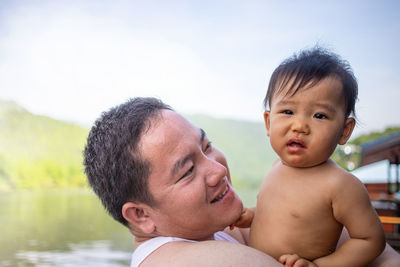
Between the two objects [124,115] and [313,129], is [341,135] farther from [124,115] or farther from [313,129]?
[124,115]

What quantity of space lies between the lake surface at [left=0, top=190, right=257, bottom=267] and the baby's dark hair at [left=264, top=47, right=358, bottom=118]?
575 inches

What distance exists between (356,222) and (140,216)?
567mm

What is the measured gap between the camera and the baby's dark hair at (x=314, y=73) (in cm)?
93

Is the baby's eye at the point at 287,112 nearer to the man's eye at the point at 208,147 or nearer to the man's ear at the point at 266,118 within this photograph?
the man's ear at the point at 266,118

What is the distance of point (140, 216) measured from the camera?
1.05m

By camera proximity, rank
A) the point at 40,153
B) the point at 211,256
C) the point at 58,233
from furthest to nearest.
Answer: the point at 58,233, the point at 40,153, the point at 211,256

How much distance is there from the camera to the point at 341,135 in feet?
3.14

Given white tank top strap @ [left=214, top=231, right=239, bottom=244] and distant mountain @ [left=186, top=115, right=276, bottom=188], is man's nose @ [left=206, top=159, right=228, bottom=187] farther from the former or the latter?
distant mountain @ [left=186, top=115, right=276, bottom=188]

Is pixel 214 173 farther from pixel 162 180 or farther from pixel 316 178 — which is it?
pixel 316 178

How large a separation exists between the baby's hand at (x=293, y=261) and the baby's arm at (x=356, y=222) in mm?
66

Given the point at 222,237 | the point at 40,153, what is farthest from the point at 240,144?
the point at 222,237

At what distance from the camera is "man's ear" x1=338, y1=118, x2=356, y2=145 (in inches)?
37.9

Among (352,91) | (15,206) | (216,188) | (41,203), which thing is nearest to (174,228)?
(216,188)

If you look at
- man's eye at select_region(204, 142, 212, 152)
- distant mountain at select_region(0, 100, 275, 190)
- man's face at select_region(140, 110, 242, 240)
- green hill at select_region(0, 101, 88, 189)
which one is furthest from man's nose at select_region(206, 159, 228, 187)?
green hill at select_region(0, 101, 88, 189)
